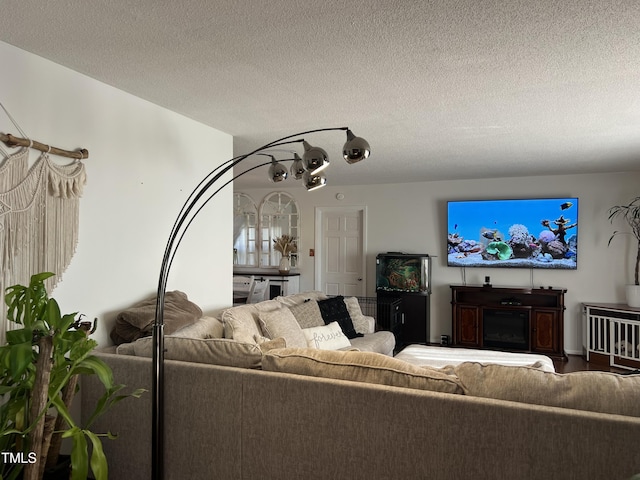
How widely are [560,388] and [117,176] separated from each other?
101 inches

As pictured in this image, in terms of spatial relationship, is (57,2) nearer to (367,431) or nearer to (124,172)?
(124,172)

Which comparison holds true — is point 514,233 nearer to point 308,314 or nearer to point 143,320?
point 308,314

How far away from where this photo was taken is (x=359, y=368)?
6.71ft

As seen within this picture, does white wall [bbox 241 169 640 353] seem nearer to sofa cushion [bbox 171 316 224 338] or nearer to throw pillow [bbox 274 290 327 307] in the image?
throw pillow [bbox 274 290 327 307]

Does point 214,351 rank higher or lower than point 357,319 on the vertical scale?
higher

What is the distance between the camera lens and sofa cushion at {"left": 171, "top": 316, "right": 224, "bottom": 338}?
120 inches

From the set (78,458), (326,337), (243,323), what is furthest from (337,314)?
(78,458)

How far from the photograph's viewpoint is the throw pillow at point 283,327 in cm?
360

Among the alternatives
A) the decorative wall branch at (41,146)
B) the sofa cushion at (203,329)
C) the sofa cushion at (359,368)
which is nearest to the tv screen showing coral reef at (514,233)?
the sofa cushion at (203,329)

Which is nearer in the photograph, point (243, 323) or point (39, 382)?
point (39, 382)

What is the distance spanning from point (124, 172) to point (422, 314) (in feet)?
15.9

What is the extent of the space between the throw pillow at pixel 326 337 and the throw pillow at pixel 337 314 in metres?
0.28

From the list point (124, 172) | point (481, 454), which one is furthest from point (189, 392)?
point (124, 172)

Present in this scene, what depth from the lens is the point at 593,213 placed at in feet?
20.1
